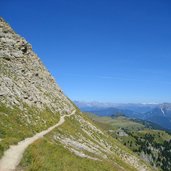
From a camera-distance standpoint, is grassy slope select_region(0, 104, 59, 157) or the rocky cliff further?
grassy slope select_region(0, 104, 59, 157)

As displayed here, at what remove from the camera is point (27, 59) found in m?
108

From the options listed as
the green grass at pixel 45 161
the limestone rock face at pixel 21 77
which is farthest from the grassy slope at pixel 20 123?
the green grass at pixel 45 161

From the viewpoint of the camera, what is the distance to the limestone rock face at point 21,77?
234 ft

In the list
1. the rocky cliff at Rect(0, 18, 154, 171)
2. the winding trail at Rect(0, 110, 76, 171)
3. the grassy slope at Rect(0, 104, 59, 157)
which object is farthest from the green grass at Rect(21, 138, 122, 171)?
the grassy slope at Rect(0, 104, 59, 157)

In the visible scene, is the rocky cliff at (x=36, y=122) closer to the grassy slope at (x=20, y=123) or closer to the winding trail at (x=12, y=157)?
the grassy slope at (x=20, y=123)

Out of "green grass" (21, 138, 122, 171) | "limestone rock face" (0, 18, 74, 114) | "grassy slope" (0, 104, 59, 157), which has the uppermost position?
"limestone rock face" (0, 18, 74, 114)

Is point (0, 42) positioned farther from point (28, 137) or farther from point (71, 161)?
point (71, 161)

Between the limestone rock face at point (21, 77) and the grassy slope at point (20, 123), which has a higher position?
the limestone rock face at point (21, 77)

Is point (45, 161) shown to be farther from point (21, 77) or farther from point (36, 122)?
point (21, 77)

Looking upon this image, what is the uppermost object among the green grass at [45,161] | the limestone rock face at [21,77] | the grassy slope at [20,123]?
the limestone rock face at [21,77]

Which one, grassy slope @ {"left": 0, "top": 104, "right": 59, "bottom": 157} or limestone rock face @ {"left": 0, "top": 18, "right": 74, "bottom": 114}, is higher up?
limestone rock face @ {"left": 0, "top": 18, "right": 74, "bottom": 114}

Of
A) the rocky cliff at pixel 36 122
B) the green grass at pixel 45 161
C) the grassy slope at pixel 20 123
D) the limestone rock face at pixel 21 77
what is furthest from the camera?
the limestone rock face at pixel 21 77

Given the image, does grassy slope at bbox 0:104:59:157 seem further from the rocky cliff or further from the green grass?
the green grass

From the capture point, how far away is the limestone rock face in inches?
2812
